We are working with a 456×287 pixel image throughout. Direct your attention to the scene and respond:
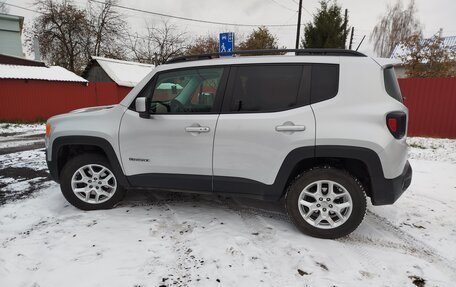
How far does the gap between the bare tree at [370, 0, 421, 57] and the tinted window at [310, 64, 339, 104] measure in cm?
3526

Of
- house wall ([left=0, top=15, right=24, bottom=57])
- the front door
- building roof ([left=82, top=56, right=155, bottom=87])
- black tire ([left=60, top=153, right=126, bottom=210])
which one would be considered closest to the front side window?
the front door

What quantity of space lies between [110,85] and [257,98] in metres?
17.3

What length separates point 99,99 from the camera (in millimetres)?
18078

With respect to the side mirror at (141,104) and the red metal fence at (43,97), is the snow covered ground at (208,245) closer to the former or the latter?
the side mirror at (141,104)

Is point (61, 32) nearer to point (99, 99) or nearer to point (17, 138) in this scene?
point (99, 99)

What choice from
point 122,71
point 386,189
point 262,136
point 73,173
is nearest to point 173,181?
point 262,136

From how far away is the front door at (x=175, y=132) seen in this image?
3.16 meters

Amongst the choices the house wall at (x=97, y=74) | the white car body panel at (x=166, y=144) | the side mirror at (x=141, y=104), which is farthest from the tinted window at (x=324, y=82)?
the house wall at (x=97, y=74)

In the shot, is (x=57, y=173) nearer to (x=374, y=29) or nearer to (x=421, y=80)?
(x=421, y=80)

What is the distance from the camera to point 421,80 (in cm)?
Result: 980

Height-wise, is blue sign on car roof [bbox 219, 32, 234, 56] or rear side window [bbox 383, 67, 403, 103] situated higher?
blue sign on car roof [bbox 219, 32, 234, 56]

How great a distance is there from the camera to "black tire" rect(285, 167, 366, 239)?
2.86 metres

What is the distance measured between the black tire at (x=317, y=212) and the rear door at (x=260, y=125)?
0.24m

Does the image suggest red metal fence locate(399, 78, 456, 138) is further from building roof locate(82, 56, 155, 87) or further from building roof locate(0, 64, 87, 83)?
building roof locate(82, 56, 155, 87)
